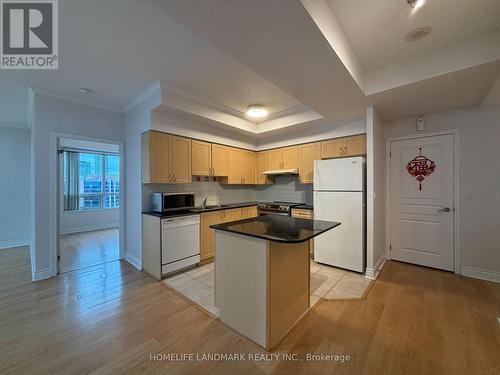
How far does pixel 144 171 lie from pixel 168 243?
1174mm

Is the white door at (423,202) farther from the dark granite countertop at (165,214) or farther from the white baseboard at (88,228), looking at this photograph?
the white baseboard at (88,228)

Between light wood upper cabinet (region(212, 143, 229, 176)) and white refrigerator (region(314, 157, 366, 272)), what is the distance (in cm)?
180

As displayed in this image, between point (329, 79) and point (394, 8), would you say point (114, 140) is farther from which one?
point (394, 8)

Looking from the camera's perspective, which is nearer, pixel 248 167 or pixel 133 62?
pixel 133 62

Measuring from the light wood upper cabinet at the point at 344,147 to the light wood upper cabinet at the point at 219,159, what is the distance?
6.23 ft

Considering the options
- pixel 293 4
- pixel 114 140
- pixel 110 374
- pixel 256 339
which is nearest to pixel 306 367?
pixel 256 339

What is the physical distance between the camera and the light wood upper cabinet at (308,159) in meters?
3.93

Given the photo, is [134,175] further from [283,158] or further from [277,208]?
[283,158]

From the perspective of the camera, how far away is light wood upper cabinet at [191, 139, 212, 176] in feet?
12.0

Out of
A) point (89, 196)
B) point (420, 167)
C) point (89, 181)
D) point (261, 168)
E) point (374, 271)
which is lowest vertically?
→ point (374, 271)

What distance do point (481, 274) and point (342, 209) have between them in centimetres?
208

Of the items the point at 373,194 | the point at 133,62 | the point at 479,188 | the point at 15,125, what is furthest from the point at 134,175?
the point at 479,188

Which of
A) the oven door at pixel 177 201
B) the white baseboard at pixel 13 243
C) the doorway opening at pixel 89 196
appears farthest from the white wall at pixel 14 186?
the oven door at pixel 177 201

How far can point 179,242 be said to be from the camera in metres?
3.16
